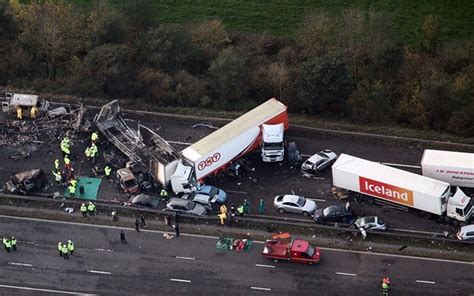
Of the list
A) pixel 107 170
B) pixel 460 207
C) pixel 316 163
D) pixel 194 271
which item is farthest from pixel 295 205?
pixel 107 170

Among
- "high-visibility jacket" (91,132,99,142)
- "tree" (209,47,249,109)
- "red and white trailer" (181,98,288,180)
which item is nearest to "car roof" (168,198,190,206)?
"red and white trailer" (181,98,288,180)

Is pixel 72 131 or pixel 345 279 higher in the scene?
pixel 72 131

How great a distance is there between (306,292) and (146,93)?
25.2m

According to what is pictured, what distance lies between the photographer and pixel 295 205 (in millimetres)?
52969

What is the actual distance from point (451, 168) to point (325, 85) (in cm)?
1372

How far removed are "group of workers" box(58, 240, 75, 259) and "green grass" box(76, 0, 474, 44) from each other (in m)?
36.3

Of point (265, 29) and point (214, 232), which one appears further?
point (265, 29)

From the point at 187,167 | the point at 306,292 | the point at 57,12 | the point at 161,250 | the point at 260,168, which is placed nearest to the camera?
the point at 306,292

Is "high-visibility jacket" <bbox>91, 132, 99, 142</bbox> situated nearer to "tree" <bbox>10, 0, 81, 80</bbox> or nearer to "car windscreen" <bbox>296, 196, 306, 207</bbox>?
"tree" <bbox>10, 0, 81, 80</bbox>

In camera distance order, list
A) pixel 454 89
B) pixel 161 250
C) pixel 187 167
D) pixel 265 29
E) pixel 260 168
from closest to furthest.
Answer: pixel 161 250
pixel 187 167
pixel 260 168
pixel 454 89
pixel 265 29

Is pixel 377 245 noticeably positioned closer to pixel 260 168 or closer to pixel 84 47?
pixel 260 168

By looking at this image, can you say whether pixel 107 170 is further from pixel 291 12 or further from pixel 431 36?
pixel 291 12

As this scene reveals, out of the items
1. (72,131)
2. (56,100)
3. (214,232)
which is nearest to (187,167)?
(214,232)

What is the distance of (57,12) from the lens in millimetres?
68688
